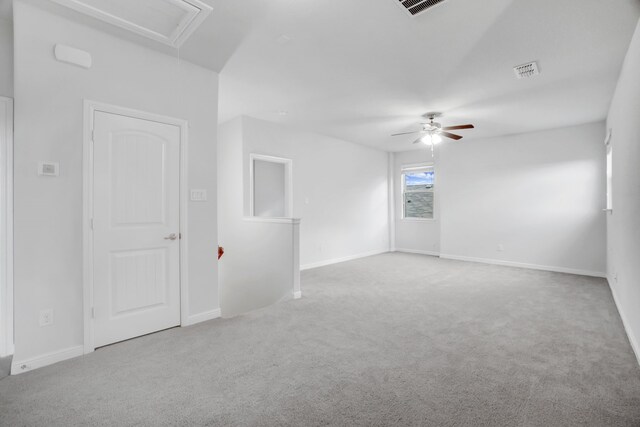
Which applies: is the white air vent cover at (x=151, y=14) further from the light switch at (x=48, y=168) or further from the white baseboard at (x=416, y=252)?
the white baseboard at (x=416, y=252)

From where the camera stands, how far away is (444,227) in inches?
277

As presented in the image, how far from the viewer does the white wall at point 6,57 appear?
2.41 meters

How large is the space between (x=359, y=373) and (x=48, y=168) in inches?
107

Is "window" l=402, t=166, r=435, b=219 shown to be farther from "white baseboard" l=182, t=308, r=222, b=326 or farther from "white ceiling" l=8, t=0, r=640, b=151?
"white baseboard" l=182, t=308, r=222, b=326

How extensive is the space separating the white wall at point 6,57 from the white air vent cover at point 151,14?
25.0 inches

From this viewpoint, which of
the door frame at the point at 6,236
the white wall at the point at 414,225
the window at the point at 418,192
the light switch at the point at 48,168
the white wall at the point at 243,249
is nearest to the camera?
the light switch at the point at 48,168

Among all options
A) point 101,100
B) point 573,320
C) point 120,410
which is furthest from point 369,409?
point 101,100

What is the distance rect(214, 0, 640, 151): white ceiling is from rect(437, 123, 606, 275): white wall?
728 mm

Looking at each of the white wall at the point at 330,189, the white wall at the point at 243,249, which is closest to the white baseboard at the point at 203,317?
the white wall at the point at 243,249

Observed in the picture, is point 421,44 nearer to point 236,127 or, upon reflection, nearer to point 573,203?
point 236,127

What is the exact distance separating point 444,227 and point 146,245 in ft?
Result: 20.1

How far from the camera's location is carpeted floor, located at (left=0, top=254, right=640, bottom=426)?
5.61ft

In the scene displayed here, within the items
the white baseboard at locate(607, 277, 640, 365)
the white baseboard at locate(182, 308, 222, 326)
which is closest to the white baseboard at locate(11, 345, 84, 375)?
the white baseboard at locate(182, 308, 222, 326)

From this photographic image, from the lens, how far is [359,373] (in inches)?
84.0
